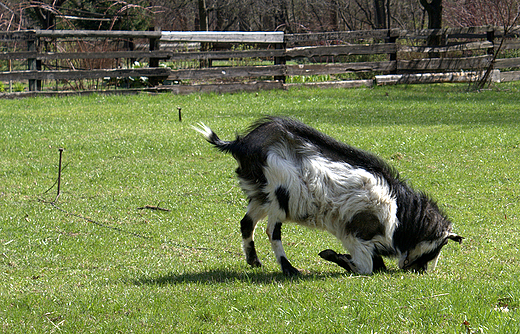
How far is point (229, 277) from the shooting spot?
538 centimetres

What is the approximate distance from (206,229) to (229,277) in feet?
7.11

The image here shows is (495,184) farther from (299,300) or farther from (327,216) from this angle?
(299,300)

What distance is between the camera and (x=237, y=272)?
18.2ft

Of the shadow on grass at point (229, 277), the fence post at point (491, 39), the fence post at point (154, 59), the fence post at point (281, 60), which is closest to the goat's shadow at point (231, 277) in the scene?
the shadow on grass at point (229, 277)

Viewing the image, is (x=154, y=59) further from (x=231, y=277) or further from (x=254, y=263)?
(x=231, y=277)

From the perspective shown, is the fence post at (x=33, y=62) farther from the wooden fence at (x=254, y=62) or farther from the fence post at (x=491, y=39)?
the fence post at (x=491, y=39)

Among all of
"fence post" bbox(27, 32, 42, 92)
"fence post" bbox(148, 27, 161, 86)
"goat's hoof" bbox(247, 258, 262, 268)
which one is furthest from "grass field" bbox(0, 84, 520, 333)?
"fence post" bbox(148, 27, 161, 86)

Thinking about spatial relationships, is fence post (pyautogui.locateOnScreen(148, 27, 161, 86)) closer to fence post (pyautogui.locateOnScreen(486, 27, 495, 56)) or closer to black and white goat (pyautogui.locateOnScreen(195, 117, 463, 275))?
fence post (pyautogui.locateOnScreen(486, 27, 495, 56))

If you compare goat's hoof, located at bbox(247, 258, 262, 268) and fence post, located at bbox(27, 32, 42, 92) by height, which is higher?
fence post, located at bbox(27, 32, 42, 92)

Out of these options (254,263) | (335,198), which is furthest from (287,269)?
(335,198)

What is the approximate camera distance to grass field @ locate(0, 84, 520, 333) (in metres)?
4.05

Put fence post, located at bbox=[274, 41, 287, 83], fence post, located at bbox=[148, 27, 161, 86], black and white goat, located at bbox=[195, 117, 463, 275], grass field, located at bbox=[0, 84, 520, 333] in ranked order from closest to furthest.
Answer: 1. grass field, located at bbox=[0, 84, 520, 333]
2. black and white goat, located at bbox=[195, 117, 463, 275]
3. fence post, located at bbox=[148, 27, 161, 86]
4. fence post, located at bbox=[274, 41, 287, 83]

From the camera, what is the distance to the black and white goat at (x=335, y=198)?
16.9 ft

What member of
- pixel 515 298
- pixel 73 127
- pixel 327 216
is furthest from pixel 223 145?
pixel 73 127
